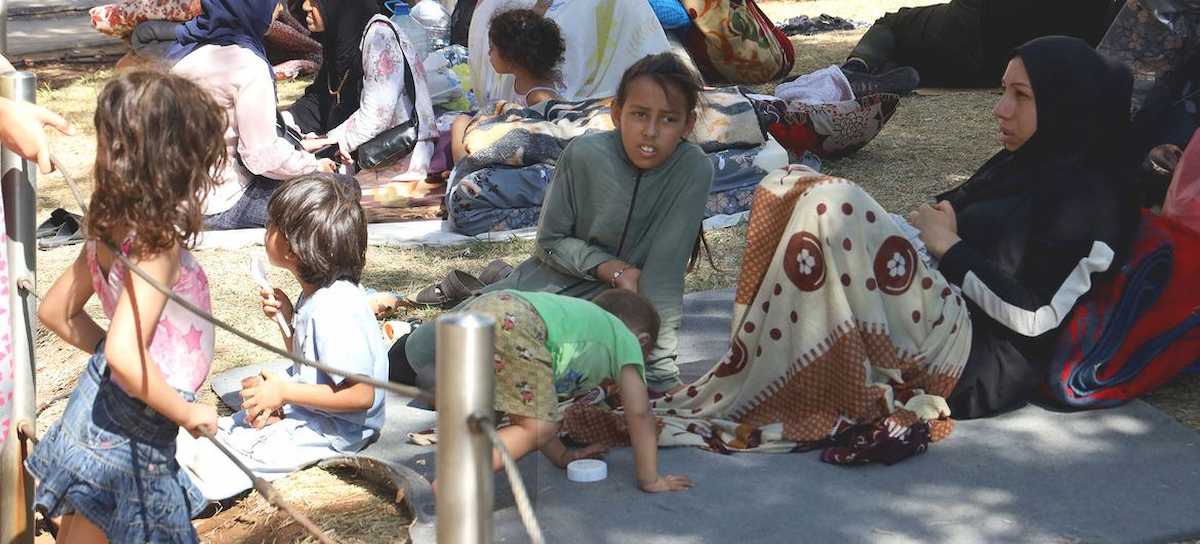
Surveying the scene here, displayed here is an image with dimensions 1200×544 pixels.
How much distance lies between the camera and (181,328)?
3.01 meters

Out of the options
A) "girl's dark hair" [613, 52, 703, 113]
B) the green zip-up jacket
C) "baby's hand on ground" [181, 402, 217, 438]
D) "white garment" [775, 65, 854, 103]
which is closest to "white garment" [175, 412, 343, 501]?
the green zip-up jacket

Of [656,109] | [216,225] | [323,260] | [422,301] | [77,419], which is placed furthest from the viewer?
[216,225]

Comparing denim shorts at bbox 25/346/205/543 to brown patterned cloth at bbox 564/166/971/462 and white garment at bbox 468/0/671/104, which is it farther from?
white garment at bbox 468/0/671/104

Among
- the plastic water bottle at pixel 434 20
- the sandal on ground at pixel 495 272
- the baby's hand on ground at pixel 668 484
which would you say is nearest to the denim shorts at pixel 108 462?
the baby's hand on ground at pixel 668 484

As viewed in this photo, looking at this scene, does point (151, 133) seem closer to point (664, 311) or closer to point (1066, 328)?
point (664, 311)

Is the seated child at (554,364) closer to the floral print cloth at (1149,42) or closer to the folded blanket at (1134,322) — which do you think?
the folded blanket at (1134,322)

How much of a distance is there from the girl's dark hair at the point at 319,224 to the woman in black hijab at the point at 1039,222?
162cm

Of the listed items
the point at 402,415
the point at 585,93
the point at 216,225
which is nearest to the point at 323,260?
the point at 402,415

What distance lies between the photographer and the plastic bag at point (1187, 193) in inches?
157

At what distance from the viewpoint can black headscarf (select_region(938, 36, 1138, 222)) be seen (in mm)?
3928

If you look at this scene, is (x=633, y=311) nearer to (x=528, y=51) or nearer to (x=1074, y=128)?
(x=1074, y=128)

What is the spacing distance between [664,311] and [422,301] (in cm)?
134

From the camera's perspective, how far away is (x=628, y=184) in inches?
172

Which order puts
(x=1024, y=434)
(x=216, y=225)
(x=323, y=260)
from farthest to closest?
1. (x=216, y=225)
2. (x=1024, y=434)
3. (x=323, y=260)
